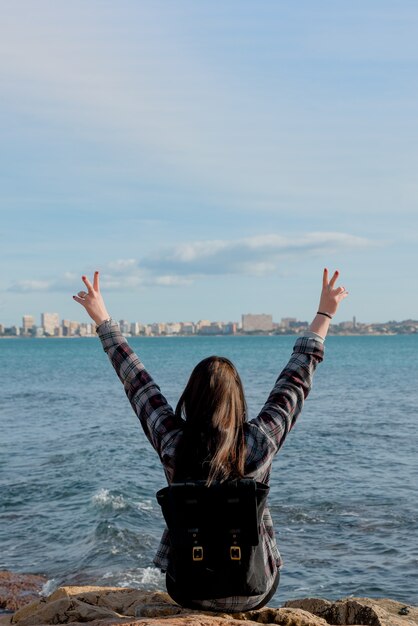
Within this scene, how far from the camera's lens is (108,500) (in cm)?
1590

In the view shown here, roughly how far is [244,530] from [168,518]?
0.41m

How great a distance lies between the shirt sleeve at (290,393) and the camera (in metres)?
4.11

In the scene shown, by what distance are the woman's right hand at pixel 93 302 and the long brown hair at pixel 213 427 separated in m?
0.89

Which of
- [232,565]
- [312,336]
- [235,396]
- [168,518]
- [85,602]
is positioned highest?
[312,336]

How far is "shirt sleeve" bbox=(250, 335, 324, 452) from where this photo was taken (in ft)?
13.5

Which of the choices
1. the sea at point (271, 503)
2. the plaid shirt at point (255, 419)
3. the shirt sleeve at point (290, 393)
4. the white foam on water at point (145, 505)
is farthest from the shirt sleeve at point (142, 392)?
the white foam on water at point (145, 505)

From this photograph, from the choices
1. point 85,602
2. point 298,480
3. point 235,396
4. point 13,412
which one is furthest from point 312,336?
point 13,412

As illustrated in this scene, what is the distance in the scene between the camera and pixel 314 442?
23.5 metres

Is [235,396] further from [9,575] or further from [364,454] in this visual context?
[364,454]

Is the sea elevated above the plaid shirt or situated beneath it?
situated beneath

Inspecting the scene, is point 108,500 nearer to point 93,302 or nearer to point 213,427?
point 93,302

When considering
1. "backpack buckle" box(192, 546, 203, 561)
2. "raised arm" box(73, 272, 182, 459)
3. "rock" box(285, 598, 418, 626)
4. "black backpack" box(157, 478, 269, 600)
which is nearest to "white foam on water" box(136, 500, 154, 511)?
"rock" box(285, 598, 418, 626)

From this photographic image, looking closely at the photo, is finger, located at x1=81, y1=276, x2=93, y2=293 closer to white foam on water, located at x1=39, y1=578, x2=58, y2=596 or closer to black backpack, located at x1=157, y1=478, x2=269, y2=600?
black backpack, located at x1=157, y1=478, x2=269, y2=600

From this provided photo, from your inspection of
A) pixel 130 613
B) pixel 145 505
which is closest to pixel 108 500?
pixel 145 505
